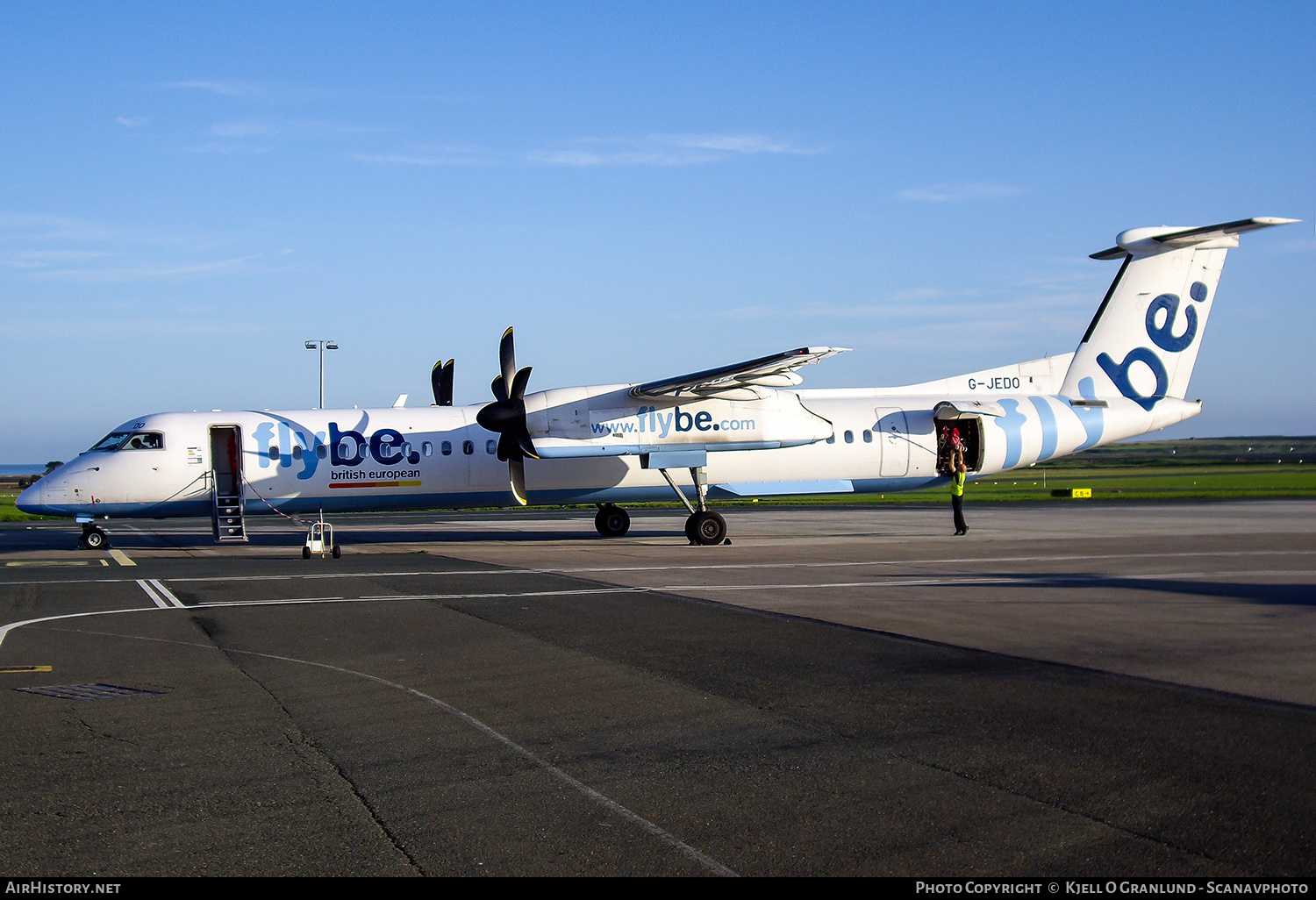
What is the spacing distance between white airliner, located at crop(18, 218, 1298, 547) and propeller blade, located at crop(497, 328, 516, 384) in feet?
0.17

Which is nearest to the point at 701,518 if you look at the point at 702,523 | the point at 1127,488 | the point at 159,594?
the point at 702,523

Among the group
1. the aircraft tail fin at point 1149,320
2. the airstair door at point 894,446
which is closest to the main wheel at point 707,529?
the airstair door at point 894,446

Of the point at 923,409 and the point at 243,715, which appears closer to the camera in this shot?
the point at 243,715

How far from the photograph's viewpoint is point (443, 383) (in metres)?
27.3

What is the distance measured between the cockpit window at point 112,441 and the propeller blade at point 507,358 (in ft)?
28.9

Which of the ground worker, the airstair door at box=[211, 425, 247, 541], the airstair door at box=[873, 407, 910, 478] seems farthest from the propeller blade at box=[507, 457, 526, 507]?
the ground worker

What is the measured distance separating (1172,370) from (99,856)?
25.2 metres

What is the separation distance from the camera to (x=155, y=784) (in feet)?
18.8

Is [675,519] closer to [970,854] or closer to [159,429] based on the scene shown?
[159,429]

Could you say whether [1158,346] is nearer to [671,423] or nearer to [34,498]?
[671,423]

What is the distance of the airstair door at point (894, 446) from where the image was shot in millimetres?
24453

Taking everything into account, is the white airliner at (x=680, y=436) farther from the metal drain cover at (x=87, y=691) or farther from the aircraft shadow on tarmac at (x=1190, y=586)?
the metal drain cover at (x=87, y=691)

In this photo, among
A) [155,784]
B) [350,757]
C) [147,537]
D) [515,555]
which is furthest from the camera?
[147,537]

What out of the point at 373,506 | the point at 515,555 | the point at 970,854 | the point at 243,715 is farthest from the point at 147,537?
the point at 970,854
